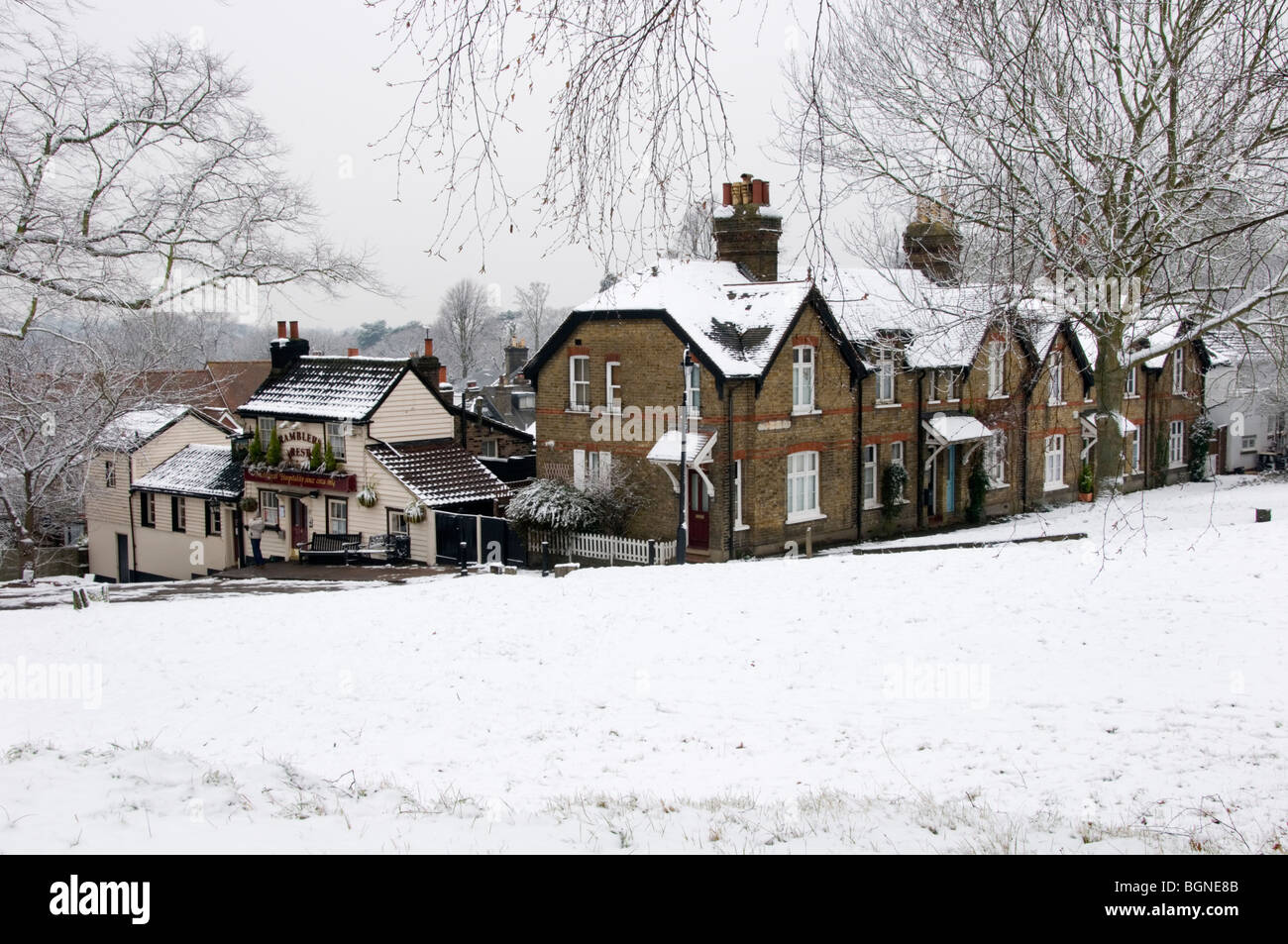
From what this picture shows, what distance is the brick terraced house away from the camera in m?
27.2

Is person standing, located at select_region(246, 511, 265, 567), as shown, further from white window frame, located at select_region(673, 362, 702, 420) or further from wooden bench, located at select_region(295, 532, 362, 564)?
white window frame, located at select_region(673, 362, 702, 420)

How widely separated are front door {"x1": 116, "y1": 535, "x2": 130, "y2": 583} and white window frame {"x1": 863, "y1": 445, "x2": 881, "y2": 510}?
26660 mm

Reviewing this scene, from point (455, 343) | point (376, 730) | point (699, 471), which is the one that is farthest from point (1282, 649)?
point (455, 343)

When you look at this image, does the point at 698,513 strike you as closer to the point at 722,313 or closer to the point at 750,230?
the point at 722,313

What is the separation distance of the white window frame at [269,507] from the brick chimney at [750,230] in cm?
1571

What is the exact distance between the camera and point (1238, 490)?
36.3 metres

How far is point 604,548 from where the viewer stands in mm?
27469

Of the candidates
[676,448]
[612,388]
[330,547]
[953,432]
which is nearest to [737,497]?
[676,448]

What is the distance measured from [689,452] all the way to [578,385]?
189 inches

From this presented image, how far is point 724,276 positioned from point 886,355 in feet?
17.4

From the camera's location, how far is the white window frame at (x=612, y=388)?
1141 inches

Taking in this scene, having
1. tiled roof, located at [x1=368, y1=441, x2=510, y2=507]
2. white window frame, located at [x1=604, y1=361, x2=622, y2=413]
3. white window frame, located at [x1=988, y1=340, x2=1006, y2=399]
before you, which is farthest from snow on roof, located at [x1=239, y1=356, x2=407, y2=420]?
white window frame, located at [x1=988, y1=340, x2=1006, y2=399]

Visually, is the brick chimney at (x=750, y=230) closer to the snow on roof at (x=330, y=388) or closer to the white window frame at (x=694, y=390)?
the white window frame at (x=694, y=390)

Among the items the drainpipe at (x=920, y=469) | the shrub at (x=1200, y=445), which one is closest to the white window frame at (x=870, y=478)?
the drainpipe at (x=920, y=469)
